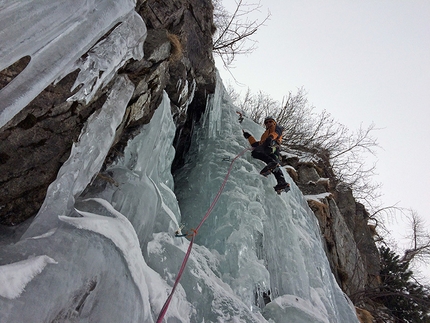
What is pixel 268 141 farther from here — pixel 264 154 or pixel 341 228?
pixel 341 228

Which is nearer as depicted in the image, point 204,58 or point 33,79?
point 33,79

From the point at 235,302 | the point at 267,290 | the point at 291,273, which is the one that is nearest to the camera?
the point at 235,302

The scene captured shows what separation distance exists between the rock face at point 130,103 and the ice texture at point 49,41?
0.72 feet

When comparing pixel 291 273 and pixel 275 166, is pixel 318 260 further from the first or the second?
pixel 275 166

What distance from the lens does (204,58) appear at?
4.01 m

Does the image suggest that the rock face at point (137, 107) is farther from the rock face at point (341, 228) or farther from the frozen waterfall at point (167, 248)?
the frozen waterfall at point (167, 248)

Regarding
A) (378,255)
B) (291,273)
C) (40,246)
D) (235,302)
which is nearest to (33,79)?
(40,246)

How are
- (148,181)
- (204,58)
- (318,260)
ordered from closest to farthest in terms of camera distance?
1. (148,181)
2. (318,260)
3. (204,58)

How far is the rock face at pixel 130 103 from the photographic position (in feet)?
5.99

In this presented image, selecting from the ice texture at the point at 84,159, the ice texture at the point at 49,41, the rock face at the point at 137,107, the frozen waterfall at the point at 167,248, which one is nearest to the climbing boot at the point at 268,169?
the frozen waterfall at the point at 167,248

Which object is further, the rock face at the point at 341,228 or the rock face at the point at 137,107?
the rock face at the point at 341,228

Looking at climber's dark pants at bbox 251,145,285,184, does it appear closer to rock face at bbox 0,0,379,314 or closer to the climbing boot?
the climbing boot

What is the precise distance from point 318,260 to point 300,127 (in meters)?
7.78

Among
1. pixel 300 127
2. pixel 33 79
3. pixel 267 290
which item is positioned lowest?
pixel 267 290
